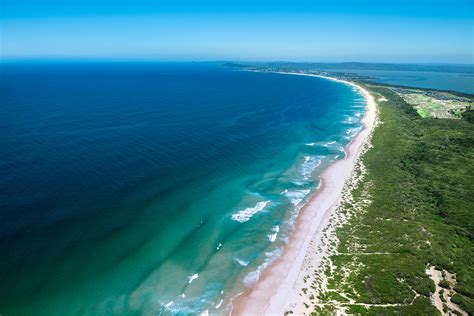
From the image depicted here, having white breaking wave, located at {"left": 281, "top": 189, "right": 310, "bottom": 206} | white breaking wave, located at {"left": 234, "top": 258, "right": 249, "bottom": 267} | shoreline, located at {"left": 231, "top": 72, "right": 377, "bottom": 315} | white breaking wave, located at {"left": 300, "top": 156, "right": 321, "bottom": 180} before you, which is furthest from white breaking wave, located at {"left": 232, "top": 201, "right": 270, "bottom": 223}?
white breaking wave, located at {"left": 300, "top": 156, "right": 321, "bottom": 180}

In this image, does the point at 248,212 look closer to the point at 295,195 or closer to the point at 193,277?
the point at 295,195

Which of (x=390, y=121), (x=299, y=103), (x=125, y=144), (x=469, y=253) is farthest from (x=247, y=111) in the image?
(x=469, y=253)

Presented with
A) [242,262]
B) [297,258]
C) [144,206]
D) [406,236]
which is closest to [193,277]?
[242,262]

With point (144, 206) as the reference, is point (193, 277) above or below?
below

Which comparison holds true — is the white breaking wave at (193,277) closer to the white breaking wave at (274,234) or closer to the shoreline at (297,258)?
the shoreline at (297,258)

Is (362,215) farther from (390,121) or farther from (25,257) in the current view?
(390,121)

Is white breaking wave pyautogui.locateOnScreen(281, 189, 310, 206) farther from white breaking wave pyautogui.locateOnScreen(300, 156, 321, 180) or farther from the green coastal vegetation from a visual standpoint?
the green coastal vegetation
